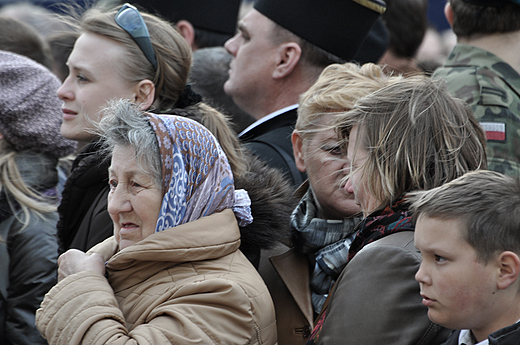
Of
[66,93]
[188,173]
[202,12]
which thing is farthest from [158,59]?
[202,12]

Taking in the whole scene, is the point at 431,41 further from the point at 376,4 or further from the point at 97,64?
the point at 97,64

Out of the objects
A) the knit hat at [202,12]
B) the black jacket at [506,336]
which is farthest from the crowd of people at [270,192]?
the knit hat at [202,12]

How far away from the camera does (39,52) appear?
4617 mm

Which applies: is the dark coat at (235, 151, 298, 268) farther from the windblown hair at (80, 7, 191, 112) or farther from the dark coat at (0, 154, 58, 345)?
the dark coat at (0, 154, 58, 345)

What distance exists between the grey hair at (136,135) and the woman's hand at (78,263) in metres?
0.38

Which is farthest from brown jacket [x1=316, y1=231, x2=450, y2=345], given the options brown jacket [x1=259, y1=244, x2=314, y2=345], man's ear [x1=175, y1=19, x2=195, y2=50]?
man's ear [x1=175, y1=19, x2=195, y2=50]

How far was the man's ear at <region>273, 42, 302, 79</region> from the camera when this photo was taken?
13.6ft

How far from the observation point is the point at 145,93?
3271 mm

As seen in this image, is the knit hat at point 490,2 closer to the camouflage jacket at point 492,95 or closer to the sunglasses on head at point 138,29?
the camouflage jacket at point 492,95

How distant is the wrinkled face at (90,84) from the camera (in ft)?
10.7

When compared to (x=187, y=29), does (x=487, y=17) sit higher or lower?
higher

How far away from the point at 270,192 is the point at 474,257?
4.10ft

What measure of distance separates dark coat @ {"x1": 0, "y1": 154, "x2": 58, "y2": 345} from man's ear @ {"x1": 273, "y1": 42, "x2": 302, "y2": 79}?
5.45ft

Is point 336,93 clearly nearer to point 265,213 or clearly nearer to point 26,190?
point 265,213
